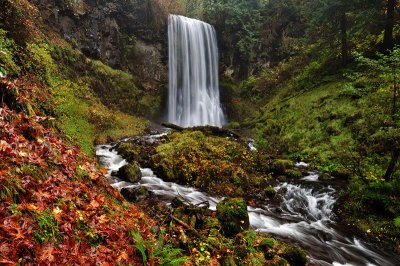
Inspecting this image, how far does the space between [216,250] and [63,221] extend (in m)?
2.68

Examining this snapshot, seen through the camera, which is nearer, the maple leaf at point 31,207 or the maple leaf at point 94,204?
the maple leaf at point 31,207

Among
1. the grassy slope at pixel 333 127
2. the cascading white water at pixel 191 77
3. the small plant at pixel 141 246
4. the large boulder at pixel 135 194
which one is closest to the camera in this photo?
the small plant at pixel 141 246

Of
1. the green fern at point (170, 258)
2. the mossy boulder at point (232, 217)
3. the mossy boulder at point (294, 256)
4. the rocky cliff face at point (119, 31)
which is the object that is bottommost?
the mossy boulder at point (294, 256)

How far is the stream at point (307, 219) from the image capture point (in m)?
6.68

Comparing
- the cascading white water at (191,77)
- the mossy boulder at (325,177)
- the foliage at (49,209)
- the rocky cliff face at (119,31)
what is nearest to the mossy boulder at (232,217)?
the foliage at (49,209)

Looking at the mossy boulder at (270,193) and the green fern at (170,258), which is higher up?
the green fern at (170,258)

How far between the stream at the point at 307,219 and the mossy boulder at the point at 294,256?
525 millimetres

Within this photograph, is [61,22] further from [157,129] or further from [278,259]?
[278,259]

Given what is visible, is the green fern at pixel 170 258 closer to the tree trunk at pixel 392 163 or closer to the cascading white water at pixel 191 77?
the tree trunk at pixel 392 163

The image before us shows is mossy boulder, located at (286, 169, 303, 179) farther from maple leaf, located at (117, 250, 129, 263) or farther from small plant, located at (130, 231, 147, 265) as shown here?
maple leaf, located at (117, 250, 129, 263)

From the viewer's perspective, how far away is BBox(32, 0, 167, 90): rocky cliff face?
19.5 metres

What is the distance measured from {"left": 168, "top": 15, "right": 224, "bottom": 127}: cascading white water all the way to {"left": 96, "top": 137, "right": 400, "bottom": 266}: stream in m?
13.7

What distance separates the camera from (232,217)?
6.22m

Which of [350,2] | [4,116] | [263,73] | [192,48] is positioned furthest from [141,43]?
[4,116]
